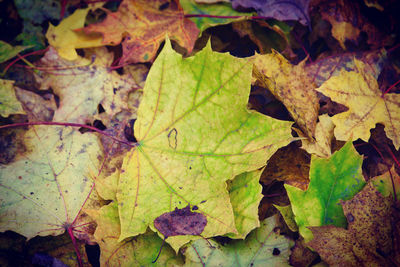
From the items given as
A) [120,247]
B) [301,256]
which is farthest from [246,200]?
[120,247]

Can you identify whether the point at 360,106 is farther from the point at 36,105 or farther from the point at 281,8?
the point at 36,105

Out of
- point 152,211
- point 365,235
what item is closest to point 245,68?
point 152,211

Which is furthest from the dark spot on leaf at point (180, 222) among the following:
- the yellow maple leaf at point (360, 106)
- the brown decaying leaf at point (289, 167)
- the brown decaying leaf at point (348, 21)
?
the brown decaying leaf at point (348, 21)

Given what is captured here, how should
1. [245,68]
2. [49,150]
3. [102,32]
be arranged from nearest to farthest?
[245,68], [49,150], [102,32]

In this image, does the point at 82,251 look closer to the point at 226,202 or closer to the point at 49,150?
the point at 49,150

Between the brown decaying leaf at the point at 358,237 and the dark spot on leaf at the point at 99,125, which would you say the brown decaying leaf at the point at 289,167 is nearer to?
the brown decaying leaf at the point at 358,237

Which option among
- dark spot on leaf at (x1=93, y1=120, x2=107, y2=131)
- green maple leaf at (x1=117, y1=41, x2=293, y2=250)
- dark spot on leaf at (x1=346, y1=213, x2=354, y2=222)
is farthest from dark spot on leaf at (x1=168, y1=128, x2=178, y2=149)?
dark spot on leaf at (x1=346, y1=213, x2=354, y2=222)
